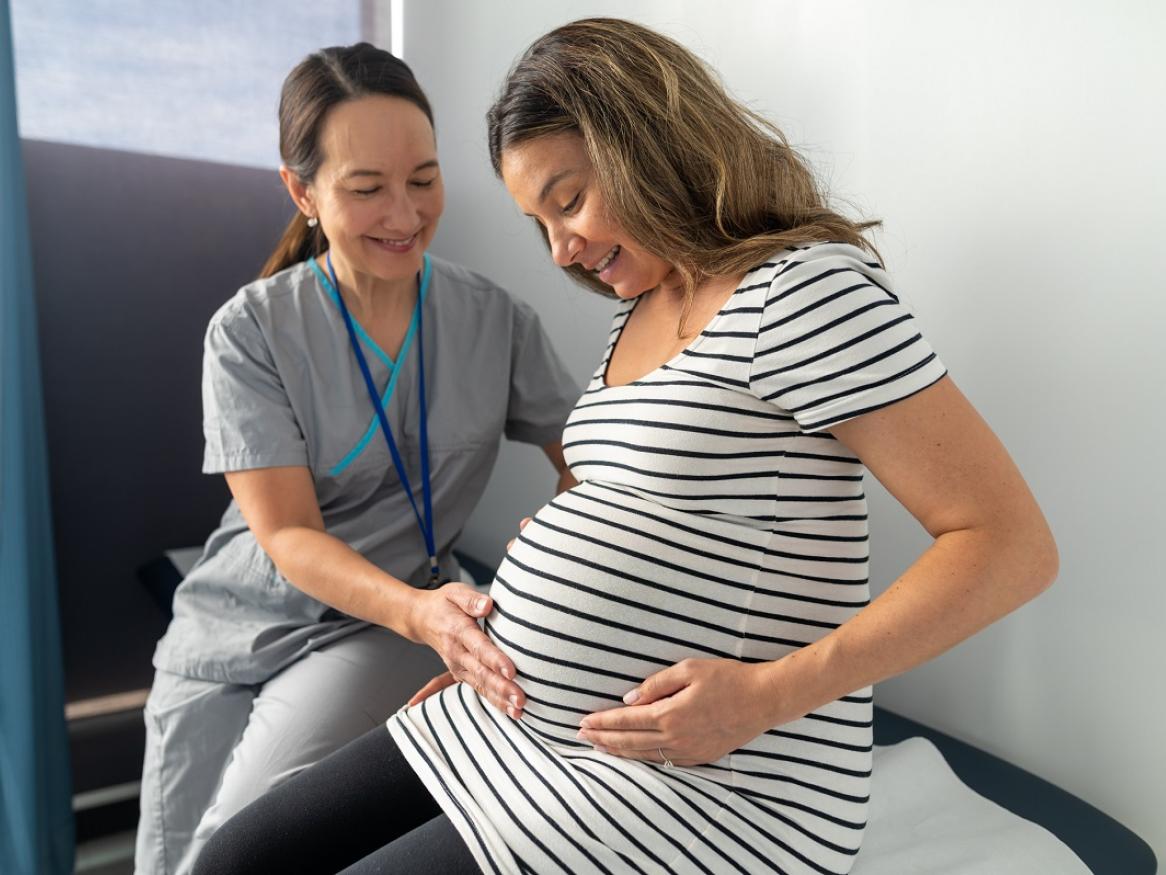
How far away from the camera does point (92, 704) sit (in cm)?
212

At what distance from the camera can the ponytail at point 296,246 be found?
1.62 meters

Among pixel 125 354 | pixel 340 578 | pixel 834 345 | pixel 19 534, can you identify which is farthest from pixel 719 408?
pixel 125 354

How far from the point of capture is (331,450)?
4.83ft

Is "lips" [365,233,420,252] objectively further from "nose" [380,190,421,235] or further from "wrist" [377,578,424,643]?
"wrist" [377,578,424,643]

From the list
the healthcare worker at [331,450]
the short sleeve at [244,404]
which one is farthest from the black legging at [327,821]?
the short sleeve at [244,404]

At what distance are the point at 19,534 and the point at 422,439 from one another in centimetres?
75

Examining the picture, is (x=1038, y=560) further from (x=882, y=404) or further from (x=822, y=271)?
(x=822, y=271)

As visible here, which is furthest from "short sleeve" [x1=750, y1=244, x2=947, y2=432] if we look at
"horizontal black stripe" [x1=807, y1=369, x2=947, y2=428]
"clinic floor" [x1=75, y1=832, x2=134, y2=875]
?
"clinic floor" [x1=75, y1=832, x2=134, y2=875]

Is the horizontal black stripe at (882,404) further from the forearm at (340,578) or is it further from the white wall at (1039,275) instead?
the forearm at (340,578)

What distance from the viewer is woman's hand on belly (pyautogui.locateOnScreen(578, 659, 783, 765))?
0.87 meters

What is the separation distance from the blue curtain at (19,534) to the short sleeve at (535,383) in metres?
0.86

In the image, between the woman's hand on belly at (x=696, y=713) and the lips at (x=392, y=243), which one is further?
the lips at (x=392, y=243)

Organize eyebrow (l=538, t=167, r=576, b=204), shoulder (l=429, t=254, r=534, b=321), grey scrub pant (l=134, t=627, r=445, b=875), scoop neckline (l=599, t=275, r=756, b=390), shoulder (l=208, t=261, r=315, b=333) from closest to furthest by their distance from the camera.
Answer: scoop neckline (l=599, t=275, r=756, b=390), eyebrow (l=538, t=167, r=576, b=204), grey scrub pant (l=134, t=627, r=445, b=875), shoulder (l=208, t=261, r=315, b=333), shoulder (l=429, t=254, r=534, b=321)

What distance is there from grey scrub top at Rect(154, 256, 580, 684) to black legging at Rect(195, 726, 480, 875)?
38 cm
